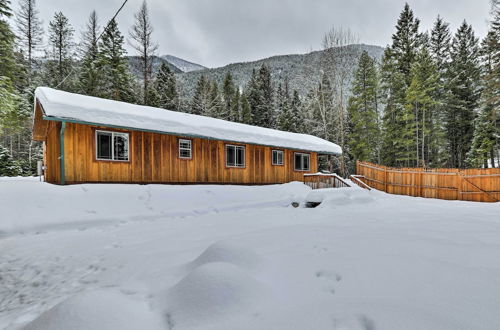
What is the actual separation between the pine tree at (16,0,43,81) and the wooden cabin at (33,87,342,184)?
19616mm

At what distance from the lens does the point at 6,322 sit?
217 centimetres

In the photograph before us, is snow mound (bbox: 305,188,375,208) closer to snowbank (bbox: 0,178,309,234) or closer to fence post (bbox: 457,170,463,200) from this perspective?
snowbank (bbox: 0,178,309,234)

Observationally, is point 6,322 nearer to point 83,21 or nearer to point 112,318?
point 112,318

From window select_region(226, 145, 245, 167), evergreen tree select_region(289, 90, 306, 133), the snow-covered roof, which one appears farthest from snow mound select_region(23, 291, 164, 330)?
evergreen tree select_region(289, 90, 306, 133)

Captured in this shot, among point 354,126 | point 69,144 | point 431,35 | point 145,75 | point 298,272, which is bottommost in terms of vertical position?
point 298,272

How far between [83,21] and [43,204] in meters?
29.2

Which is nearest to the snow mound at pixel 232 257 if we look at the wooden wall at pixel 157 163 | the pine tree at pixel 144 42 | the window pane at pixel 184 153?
the wooden wall at pixel 157 163

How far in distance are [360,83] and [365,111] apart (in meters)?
3.46

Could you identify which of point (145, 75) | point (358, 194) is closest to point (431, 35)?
point (358, 194)

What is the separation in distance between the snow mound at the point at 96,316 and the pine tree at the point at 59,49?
108ft

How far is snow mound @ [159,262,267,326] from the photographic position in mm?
1830

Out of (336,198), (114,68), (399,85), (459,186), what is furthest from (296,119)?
(336,198)

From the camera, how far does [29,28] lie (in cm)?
2561

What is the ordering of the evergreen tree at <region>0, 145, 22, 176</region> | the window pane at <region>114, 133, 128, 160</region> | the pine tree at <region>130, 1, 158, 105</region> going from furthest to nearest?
the pine tree at <region>130, 1, 158, 105</region> → the evergreen tree at <region>0, 145, 22, 176</region> → the window pane at <region>114, 133, 128, 160</region>
